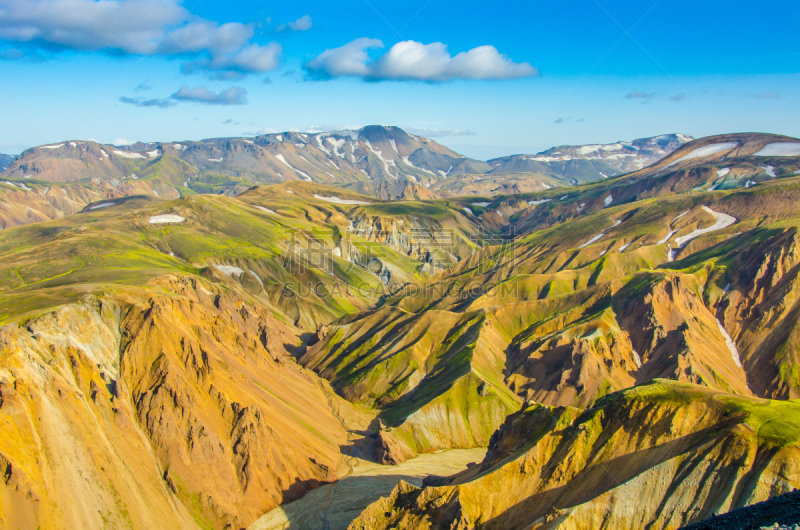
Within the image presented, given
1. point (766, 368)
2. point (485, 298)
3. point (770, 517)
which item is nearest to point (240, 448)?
point (770, 517)

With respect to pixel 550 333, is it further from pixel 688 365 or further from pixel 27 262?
pixel 27 262

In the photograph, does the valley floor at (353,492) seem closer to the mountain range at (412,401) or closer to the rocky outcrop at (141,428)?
the mountain range at (412,401)

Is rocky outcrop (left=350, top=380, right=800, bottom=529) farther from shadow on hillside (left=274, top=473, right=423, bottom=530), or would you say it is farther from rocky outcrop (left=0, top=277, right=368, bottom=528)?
rocky outcrop (left=0, top=277, right=368, bottom=528)

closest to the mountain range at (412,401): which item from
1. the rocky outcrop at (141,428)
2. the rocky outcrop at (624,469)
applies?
the rocky outcrop at (624,469)

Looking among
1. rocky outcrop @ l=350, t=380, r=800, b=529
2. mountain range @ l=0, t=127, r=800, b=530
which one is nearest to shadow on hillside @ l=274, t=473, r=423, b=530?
mountain range @ l=0, t=127, r=800, b=530

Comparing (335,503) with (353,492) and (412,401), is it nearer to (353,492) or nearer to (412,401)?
(353,492)

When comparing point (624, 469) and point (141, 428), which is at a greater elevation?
point (624, 469)

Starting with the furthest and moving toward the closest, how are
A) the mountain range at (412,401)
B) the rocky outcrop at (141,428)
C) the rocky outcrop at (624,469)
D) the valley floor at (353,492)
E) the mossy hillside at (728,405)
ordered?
1. the valley floor at (353,492)
2. the rocky outcrop at (141,428)
3. the mountain range at (412,401)
4. the mossy hillside at (728,405)
5. the rocky outcrop at (624,469)

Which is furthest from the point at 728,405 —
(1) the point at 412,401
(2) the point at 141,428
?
(2) the point at 141,428

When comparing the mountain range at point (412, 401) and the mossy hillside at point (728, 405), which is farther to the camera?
the mountain range at point (412, 401)
